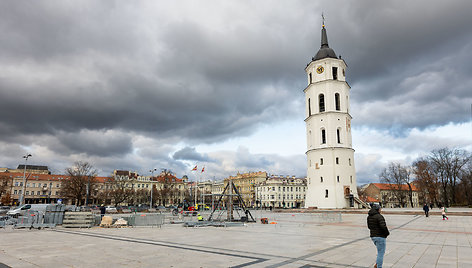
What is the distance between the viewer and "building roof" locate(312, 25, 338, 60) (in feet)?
187

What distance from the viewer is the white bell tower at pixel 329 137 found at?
51688mm

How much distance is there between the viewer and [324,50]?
5834cm

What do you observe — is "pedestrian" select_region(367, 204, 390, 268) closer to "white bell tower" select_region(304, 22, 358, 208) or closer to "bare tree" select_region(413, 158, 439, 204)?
"white bell tower" select_region(304, 22, 358, 208)

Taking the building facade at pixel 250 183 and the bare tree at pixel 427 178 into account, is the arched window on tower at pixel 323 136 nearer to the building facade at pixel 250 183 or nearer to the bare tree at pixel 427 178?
the bare tree at pixel 427 178

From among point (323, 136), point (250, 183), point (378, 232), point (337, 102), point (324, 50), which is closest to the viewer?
point (378, 232)

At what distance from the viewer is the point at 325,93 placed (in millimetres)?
54906

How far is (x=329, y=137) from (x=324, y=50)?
18.0 m

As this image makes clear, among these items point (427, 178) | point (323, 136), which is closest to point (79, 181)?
point (323, 136)

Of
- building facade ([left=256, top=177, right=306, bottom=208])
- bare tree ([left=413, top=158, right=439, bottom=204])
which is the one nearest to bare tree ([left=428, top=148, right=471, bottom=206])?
bare tree ([left=413, top=158, right=439, bottom=204])

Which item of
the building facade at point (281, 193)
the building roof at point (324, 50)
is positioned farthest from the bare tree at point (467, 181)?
the building facade at point (281, 193)

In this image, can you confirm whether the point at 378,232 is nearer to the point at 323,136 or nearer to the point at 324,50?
the point at 323,136

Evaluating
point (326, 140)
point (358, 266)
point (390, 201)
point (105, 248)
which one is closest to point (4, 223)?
point (105, 248)

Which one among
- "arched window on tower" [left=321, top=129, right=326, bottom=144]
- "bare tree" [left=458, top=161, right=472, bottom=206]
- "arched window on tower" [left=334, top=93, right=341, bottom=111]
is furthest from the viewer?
"bare tree" [left=458, top=161, right=472, bottom=206]

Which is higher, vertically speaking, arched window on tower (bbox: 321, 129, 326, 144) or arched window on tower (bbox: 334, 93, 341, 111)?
arched window on tower (bbox: 334, 93, 341, 111)
